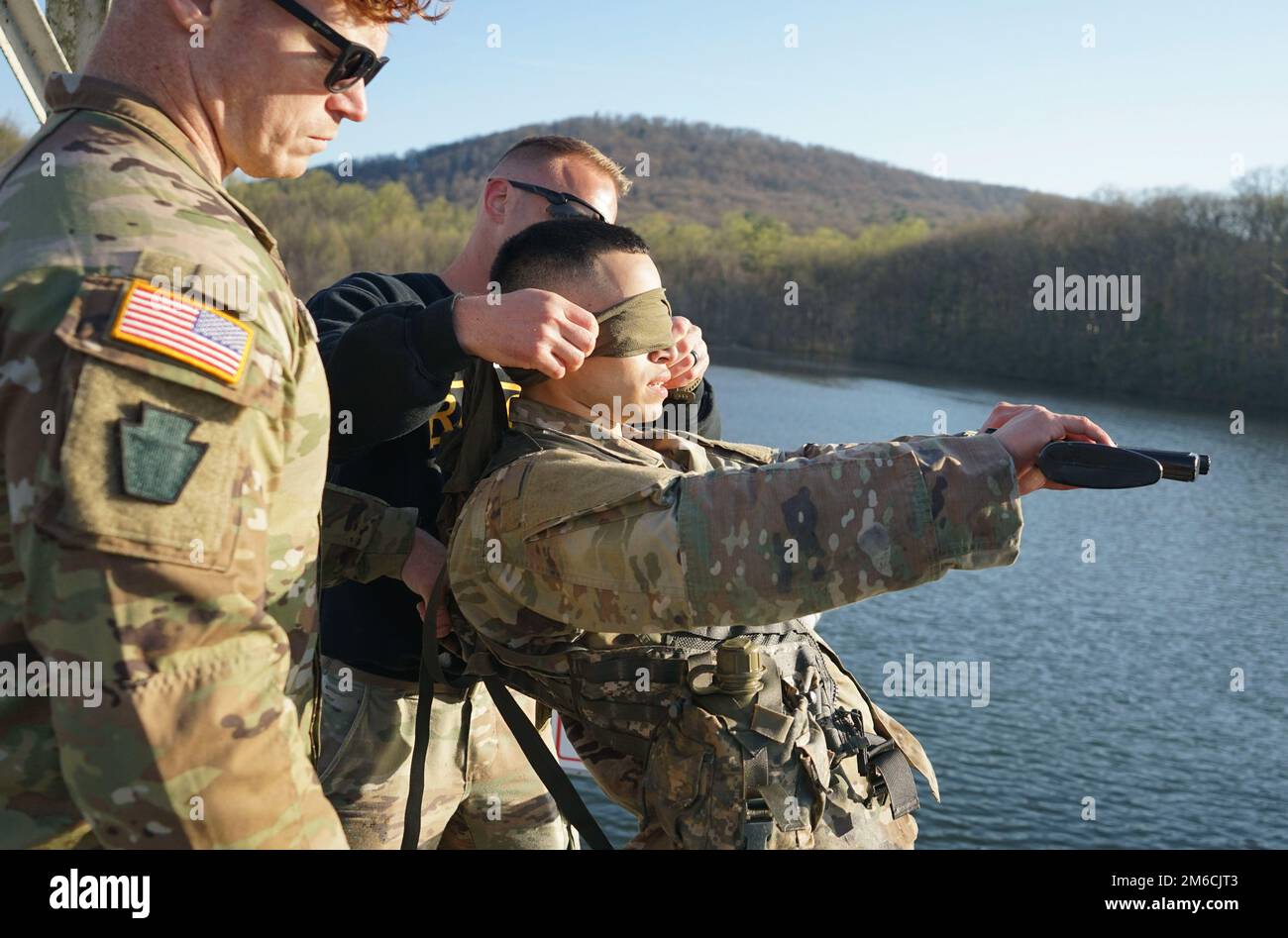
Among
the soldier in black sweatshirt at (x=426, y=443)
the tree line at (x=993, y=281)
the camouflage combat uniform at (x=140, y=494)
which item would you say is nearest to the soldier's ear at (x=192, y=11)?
the camouflage combat uniform at (x=140, y=494)

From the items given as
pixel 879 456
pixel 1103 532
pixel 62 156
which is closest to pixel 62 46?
pixel 62 156

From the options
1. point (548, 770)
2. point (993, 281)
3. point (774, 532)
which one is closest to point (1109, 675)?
point (548, 770)

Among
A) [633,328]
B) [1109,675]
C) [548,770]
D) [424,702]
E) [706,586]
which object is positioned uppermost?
[633,328]

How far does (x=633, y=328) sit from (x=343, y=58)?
0.90m

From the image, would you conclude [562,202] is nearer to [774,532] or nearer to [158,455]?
[774,532]

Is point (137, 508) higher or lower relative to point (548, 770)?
higher

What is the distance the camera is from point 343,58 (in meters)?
1.81

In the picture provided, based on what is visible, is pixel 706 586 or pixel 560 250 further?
pixel 560 250

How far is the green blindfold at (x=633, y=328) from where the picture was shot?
2.49 metres

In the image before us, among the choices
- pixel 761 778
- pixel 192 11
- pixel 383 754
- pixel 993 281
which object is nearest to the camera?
pixel 192 11

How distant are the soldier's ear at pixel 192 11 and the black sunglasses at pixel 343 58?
93 millimetres

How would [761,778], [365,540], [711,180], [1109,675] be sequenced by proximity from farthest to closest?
1. [711,180]
2. [1109,675]
3. [365,540]
4. [761,778]

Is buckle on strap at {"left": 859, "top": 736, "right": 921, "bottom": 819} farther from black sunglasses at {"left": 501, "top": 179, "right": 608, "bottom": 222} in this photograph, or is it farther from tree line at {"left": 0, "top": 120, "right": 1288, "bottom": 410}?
tree line at {"left": 0, "top": 120, "right": 1288, "bottom": 410}
